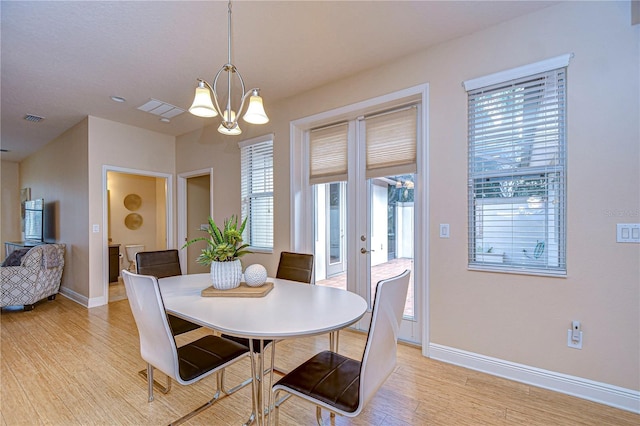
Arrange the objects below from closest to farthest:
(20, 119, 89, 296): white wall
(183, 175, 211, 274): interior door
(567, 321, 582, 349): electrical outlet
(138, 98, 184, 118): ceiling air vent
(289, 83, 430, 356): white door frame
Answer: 1. (567, 321, 582, 349): electrical outlet
2. (289, 83, 430, 356): white door frame
3. (138, 98, 184, 118): ceiling air vent
4. (20, 119, 89, 296): white wall
5. (183, 175, 211, 274): interior door

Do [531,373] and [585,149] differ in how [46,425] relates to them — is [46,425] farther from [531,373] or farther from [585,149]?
[585,149]

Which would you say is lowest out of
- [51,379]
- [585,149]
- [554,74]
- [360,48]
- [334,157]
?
[51,379]

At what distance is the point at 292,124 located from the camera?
3488 millimetres

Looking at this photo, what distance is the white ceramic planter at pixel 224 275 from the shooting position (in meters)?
1.90

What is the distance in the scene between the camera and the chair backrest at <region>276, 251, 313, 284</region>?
2.43 metres

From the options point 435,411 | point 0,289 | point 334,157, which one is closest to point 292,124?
point 334,157

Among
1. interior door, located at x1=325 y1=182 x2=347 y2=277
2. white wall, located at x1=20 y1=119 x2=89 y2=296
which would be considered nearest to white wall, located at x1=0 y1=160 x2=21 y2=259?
white wall, located at x1=20 y1=119 x2=89 y2=296

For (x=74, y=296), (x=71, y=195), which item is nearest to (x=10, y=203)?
(x=71, y=195)

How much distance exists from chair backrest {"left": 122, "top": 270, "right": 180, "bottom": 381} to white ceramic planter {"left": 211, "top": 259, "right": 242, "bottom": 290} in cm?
46

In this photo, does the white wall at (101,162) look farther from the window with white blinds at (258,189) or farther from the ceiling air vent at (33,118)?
the window with white blinds at (258,189)

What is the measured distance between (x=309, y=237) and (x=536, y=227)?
227 cm

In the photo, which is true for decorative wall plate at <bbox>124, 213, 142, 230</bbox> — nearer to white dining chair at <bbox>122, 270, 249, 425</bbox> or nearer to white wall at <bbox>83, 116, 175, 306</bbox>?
white wall at <bbox>83, 116, 175, 306</bbox>

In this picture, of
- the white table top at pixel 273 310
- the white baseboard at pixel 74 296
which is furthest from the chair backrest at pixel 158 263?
the white baseboard at pixel 74 296

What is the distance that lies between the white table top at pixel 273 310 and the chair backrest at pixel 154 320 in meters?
0.13
